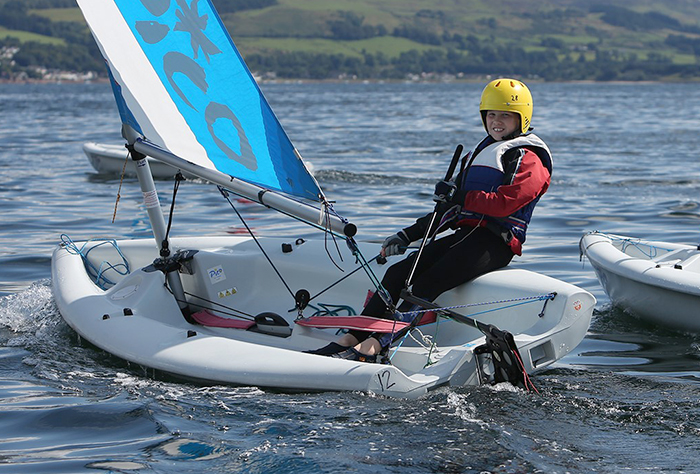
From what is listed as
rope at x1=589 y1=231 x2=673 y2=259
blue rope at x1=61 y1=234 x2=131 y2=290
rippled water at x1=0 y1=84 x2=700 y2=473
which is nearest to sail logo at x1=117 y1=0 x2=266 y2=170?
rippled water at x1=0 y1=84 x2=700 y2=473

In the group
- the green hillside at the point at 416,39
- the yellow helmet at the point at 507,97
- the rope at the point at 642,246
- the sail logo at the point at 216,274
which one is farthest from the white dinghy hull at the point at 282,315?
the green hillside at the point at 416,39

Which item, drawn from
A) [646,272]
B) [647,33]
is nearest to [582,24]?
[647,33]

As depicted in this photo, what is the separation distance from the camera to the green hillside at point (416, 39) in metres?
104

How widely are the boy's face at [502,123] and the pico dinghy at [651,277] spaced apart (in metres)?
1.72

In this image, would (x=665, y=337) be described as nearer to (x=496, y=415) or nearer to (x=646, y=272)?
(x=646, y=272)

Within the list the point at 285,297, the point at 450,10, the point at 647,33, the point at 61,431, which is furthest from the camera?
the point at 450,10

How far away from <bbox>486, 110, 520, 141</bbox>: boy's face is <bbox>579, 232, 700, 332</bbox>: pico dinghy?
1.72 m

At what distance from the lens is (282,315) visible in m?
6.28

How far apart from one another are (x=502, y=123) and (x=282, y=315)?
200 cm

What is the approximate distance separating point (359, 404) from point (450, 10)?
153767 millimetres

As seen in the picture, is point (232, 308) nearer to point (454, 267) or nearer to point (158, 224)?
point (158, 224)

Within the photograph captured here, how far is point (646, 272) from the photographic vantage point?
642 cm

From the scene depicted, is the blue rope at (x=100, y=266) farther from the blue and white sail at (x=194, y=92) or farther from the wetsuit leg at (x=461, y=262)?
the wetsuit leg at (x=461, y=262)

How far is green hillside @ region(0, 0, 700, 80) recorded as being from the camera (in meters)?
104
